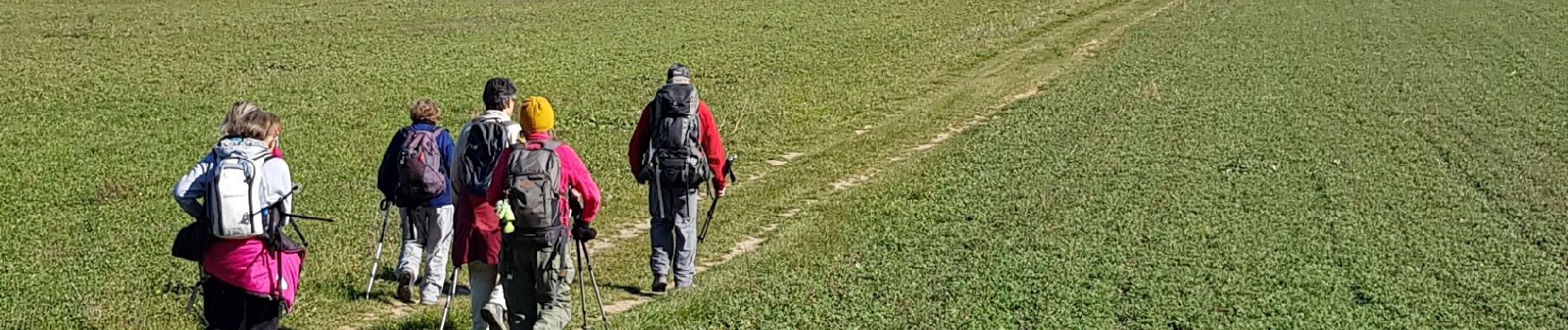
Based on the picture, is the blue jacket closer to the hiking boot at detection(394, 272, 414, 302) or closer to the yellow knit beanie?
the hiking boot at detection(394, 272, 414, 302)

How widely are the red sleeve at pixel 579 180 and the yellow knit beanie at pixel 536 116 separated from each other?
0.17 meters

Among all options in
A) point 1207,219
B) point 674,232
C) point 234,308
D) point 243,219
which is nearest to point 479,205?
point 234,308

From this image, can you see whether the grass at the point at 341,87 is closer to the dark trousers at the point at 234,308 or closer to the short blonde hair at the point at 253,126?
the dark trousers at the point at 234,308

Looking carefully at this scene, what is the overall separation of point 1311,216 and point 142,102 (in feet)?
60.0

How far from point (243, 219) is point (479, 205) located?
5.69 ft

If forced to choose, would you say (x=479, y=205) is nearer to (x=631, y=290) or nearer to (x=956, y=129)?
(x=631, y=290)

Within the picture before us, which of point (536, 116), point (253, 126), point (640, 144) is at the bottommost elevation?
point (640, 144)

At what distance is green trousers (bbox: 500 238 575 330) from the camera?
9.06 metres

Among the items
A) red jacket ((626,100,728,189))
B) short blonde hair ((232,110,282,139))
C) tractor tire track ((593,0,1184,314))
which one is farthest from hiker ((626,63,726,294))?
short blonde hair ((232,110,282,139))

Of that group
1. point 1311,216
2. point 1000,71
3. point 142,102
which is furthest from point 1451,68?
point 142,102

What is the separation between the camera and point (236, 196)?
794cm

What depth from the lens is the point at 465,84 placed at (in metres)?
27.5

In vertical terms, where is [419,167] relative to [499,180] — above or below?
below

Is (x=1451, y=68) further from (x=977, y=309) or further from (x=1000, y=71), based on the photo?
(x=977, y=309)
